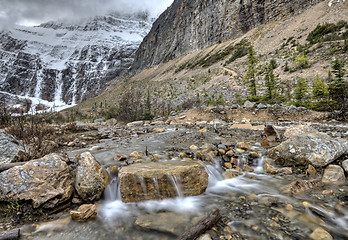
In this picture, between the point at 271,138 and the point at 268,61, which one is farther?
the point at 268,61

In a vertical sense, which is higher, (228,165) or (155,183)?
(155,183)

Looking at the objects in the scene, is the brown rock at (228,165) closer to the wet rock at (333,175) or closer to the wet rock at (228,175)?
the wet rock at (228,175)

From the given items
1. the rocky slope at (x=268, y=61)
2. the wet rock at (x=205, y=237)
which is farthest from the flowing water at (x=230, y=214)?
the rocky slope at (x=268, y=61)

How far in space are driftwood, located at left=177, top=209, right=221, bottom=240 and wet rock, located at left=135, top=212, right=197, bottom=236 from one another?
0.29m

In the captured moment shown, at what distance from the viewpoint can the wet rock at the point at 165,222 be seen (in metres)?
2.20

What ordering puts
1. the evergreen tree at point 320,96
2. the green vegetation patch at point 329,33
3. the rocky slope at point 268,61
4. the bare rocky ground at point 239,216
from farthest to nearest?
1. the green vegetation patch at point 329,33
2. the rocky slope at point 268,61
3. the evergreen tree at point 320,96
4. the bare rocky ground at point 239,216

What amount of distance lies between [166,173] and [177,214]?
0.64 m

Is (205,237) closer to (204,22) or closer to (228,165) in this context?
(228,165)

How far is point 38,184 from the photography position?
248 centimetres

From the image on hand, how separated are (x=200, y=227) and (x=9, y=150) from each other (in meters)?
4.06

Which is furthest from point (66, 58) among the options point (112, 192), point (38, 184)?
point (112, 192)

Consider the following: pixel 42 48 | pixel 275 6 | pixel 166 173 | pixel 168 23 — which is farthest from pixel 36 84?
pixel 166 173

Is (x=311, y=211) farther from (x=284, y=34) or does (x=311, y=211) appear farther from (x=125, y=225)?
(x=284, y=34)

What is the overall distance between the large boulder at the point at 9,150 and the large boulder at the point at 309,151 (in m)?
5.63
